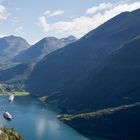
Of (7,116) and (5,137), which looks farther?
(7,116)
